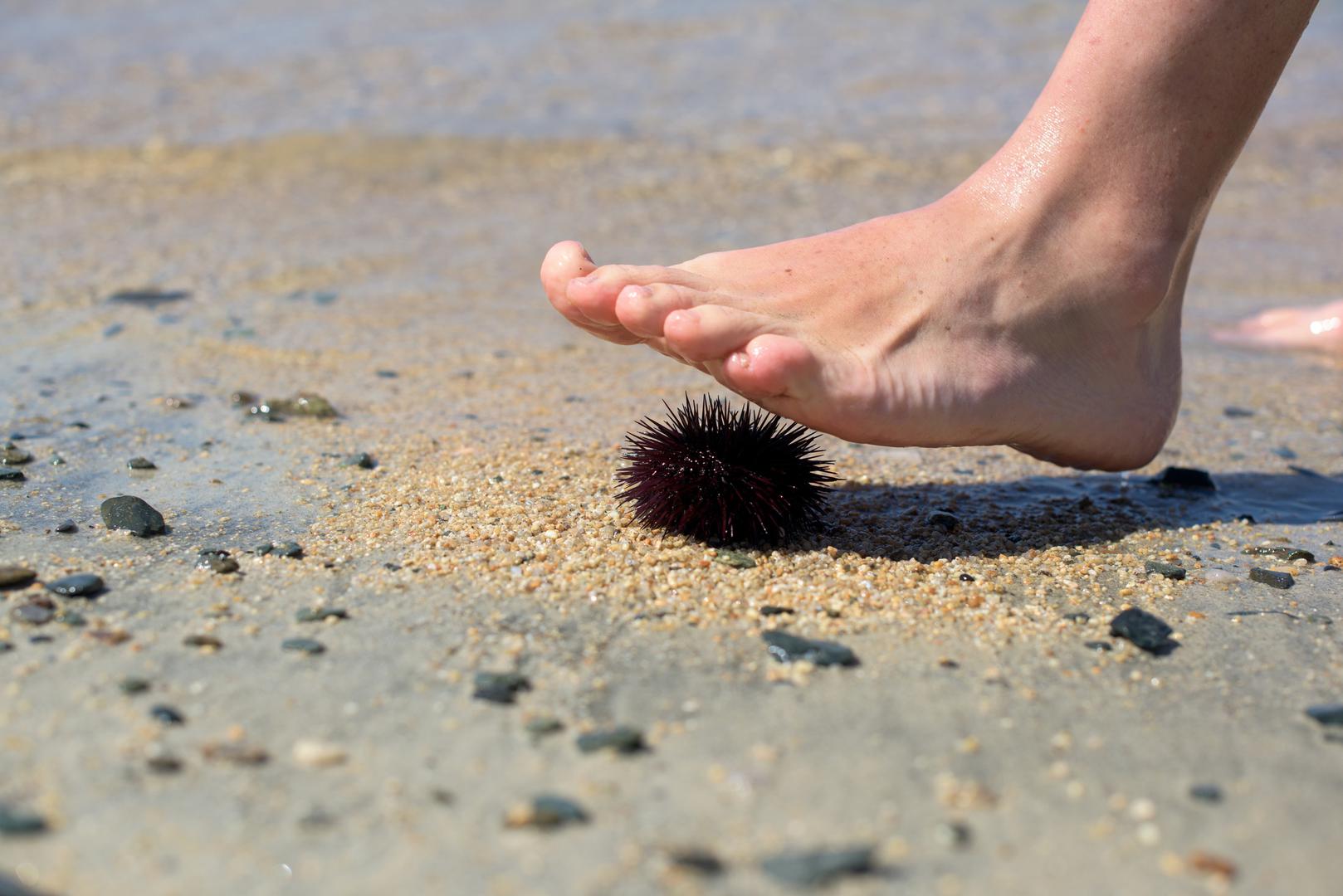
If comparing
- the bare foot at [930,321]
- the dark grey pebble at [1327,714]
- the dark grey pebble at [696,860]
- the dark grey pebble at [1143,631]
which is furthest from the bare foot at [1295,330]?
the dark grey pebble at [696,860]

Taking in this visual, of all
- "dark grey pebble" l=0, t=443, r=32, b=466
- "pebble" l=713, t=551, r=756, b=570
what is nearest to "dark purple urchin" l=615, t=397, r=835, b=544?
"pebble" l=713, t=551, r=756, b=570

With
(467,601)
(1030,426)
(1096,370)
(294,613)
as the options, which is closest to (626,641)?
(467,601)

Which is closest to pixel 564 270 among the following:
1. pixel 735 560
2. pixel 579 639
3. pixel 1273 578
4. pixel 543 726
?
pixel 735 560

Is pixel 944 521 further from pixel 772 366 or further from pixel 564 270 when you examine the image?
pixel 564 270

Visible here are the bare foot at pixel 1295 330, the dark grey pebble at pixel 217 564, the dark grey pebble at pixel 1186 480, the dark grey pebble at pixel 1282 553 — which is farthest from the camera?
the bare foot at pixel 1295 330

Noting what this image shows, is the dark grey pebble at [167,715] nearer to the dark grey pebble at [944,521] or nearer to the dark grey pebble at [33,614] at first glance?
the dark grey pebble at [33,614]

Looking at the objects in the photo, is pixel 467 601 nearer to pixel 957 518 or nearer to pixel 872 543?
pixel 872 543
